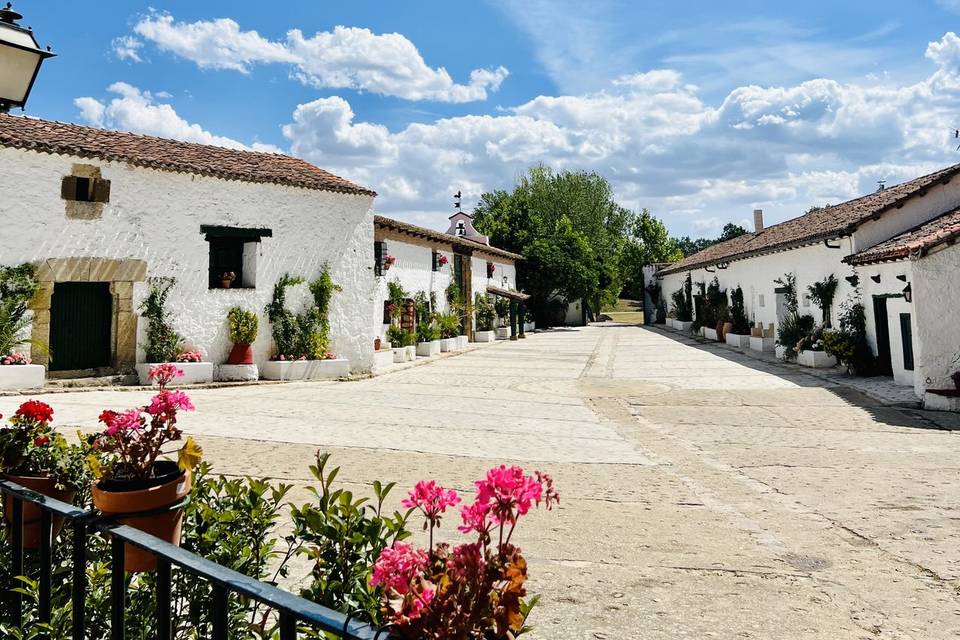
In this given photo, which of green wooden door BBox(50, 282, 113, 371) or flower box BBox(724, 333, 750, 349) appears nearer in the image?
green wooden door BBox(50, 282, 113, 371)

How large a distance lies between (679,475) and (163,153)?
12.8 m

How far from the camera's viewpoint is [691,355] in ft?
63.3

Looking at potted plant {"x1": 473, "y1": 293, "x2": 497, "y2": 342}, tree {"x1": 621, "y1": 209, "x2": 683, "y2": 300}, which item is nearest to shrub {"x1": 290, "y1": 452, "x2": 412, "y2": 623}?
potted plant {"x1": 473, "y1": 293, "x2": 497, "y2": 342}

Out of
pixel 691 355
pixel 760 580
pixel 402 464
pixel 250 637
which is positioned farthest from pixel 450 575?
pixel 691 355

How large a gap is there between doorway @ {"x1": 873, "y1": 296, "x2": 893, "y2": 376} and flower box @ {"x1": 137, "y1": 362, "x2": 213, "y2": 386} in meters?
15.2

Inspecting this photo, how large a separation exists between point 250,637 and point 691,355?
62.2 feet

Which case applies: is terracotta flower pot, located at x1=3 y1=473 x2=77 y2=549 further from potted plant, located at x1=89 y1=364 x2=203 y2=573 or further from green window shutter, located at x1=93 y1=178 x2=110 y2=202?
green window shutter, located at x1=93 y1=178 x2=110 y2=202

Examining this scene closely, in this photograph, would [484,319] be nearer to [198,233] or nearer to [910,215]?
[198,233]

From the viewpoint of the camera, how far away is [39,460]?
9.25 ft

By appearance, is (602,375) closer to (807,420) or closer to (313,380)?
(807,420)

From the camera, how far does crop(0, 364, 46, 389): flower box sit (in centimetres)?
1040

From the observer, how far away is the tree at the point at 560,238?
35.6 meters

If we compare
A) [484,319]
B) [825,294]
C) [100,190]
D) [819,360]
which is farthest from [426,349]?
[825,294]

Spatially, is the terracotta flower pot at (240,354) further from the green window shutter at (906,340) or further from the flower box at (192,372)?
the green window shutter at (906,340)
